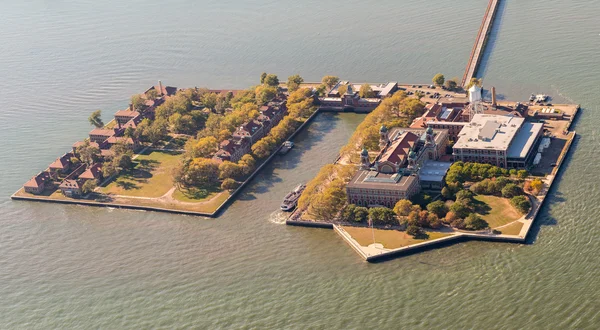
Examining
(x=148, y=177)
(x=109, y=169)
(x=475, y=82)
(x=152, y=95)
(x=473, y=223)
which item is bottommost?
(x=148, y=177)

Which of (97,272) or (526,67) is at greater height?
(526,67)

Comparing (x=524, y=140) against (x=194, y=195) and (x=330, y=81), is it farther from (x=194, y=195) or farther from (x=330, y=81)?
(x=194, y=195)

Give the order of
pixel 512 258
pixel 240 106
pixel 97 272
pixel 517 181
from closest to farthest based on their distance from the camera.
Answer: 1. pixel 512 258
2. pixel 97 272
3. pixel 517 181
4. pixel 240 106

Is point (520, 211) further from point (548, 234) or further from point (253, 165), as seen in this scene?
point (253, 165)

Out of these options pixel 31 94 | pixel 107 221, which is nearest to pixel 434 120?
pixel 107 221

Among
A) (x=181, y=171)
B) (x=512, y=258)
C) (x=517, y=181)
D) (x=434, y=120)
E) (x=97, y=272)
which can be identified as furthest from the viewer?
(x=434, y=120)

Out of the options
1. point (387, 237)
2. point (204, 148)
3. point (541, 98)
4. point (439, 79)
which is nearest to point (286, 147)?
point (204, 148)

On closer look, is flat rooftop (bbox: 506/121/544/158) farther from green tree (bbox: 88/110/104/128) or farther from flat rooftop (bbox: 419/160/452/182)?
green tree (bbox: 88/110/104/128)
